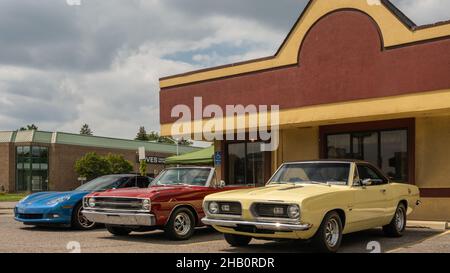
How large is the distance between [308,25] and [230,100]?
3.73 m

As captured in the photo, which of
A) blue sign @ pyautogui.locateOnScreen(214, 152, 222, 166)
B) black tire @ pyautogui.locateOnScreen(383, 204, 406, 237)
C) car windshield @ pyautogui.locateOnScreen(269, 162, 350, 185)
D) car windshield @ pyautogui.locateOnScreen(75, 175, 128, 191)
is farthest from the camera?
blue sign @ pyautogui.locateOnScreen(214, 152, 222, 166)

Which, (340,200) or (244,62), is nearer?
(340,200)

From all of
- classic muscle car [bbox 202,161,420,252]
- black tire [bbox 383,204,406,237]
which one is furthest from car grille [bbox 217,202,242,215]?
black tire [bbox 383,204,406,237]

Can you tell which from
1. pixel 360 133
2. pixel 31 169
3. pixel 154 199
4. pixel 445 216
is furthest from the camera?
pixel 31 169

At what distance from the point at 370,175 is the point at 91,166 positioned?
63916 mm

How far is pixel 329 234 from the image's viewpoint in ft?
28.5

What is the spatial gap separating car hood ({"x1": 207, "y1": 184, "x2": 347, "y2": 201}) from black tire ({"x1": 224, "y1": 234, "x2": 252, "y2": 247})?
2.54ft

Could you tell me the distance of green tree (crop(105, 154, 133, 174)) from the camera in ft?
241

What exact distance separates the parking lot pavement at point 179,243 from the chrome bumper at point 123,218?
14.0 inches

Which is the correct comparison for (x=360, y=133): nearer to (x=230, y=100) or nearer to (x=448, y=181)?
(x=448, y=181)

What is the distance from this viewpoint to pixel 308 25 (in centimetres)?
1697

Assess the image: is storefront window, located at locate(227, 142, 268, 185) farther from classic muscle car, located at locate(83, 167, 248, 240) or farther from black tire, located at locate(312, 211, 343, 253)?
black tire, located at locate(312, 211, 343, 253)

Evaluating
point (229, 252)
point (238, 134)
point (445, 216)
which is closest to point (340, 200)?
point (229, 252)

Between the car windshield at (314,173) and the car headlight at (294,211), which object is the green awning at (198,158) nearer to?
the car windshield at (314,173)
